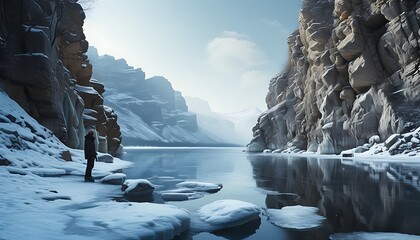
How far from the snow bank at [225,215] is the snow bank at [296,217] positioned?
0.75 m

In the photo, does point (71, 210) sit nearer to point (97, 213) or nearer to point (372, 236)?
point (97, 213)

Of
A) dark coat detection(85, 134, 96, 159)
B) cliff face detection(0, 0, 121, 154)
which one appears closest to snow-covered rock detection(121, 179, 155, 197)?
dark coat detection(85, 134, 96, 159)

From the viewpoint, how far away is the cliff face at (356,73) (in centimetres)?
4788

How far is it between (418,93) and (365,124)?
10.1 metres

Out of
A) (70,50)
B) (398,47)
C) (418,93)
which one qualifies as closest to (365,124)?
(418,93)

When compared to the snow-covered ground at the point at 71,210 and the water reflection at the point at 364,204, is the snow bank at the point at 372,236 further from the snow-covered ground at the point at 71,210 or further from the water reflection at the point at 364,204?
the snow-covered ground at the point at 71,210

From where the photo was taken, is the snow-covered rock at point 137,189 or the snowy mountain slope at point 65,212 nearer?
the snowy mountain slope at point 65,212

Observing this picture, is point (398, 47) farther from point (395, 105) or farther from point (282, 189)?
point (282, 189)

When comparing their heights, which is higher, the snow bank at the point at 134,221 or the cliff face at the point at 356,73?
the cliff face at the point at 356,73

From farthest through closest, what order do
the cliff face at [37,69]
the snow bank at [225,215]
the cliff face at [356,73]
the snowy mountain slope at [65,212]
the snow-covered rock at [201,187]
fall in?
the cliff face at [356,73] < the cliff face at [37,69] < the snow-covered rock at [201,187] < the snow bank at [225,215] < the snowy mountain slope at [65,212]

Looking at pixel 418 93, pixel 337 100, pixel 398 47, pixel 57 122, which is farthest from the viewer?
pixel 337 100

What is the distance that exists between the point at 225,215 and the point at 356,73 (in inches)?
2285

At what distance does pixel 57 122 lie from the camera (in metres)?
27.6

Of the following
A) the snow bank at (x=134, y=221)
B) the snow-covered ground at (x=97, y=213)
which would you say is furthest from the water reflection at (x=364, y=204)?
the snow bank at (x=134, y=221)
